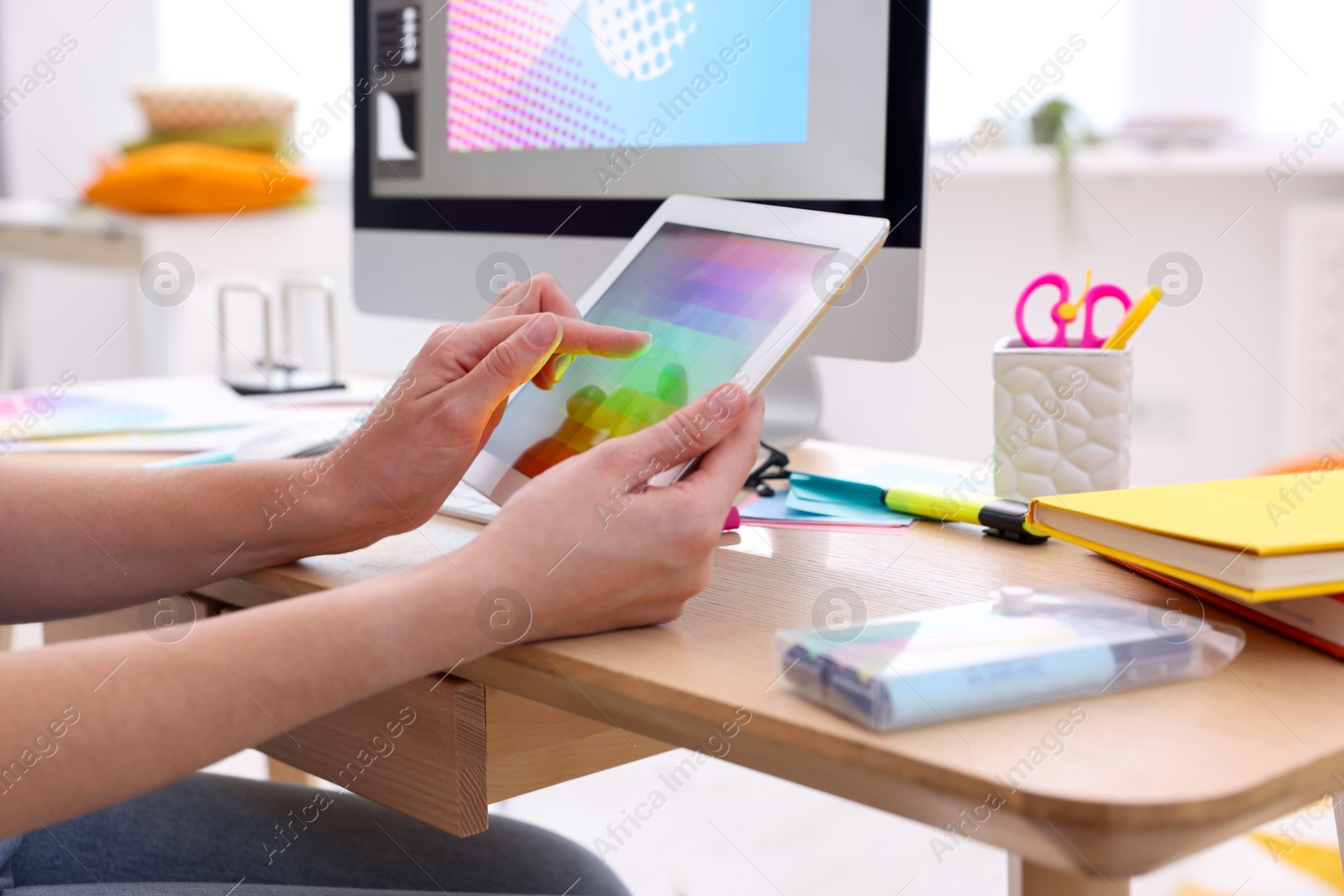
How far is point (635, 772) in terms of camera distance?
1.80 meters

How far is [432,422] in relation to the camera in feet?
1.92

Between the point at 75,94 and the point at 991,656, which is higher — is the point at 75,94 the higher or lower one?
the higher one

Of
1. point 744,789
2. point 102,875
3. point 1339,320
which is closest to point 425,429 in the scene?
point 102,875

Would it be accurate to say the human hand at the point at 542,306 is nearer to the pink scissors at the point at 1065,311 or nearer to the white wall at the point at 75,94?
the pink scissors at the point at 1065,311

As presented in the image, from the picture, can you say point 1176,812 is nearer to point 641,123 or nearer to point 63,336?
point 641,123

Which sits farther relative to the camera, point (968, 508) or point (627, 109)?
point (627, 109)

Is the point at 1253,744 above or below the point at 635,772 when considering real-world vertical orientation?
above

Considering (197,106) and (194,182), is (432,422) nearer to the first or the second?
(194,182)

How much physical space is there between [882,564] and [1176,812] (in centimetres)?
27

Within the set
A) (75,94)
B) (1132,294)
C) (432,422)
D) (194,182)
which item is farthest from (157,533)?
(75,94)

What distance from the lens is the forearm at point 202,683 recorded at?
407 millimetres

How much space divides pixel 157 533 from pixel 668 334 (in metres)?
0.30

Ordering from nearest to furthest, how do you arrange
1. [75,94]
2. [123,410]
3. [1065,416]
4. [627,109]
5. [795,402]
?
1. [1065,416]
2. [627,109]
3. [795,402]
4. [123,410]
5. [75,94]

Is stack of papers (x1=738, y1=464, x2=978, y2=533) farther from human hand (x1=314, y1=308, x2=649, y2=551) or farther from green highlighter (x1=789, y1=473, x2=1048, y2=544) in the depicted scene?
human hand (x1=314, y1=308, x2=649, y2=551)
